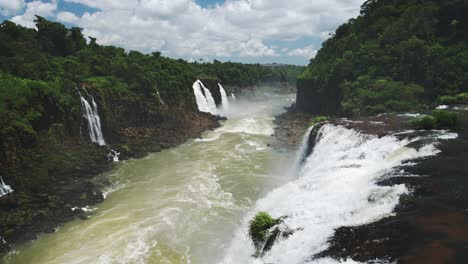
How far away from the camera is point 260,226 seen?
12.4 meters

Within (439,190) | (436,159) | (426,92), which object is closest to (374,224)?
(439,190)

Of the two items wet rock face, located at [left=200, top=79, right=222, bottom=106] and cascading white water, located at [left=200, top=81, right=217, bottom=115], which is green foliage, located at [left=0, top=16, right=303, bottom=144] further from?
wet rock face, located at [left=200, top=79, right=222, bottom=106]

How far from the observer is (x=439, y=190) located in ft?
39.1

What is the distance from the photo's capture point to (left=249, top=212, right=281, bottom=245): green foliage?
1217 cm

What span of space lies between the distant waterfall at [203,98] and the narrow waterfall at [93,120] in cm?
2329

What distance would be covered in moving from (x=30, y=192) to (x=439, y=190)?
78.5 ft

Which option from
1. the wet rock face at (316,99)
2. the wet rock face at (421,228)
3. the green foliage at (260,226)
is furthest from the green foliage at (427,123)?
the wet rock face at (316,99)

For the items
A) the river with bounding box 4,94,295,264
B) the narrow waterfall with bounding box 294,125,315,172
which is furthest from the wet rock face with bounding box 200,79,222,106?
the narrow waterfall with bounding box 294,125,315,172

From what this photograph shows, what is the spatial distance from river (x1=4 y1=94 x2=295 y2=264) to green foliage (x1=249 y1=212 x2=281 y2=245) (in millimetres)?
4934

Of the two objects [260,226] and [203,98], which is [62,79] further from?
[260,226]

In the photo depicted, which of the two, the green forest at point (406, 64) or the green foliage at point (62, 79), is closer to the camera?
the green foliage at point (62, 79)

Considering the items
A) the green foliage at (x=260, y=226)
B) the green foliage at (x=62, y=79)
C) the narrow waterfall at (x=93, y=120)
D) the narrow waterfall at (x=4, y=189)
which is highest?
the green foliage at (x=62, y=79)

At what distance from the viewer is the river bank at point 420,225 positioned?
854 cm

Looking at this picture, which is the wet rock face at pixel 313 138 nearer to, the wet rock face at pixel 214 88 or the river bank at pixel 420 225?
the river bank at pixel 420 225
